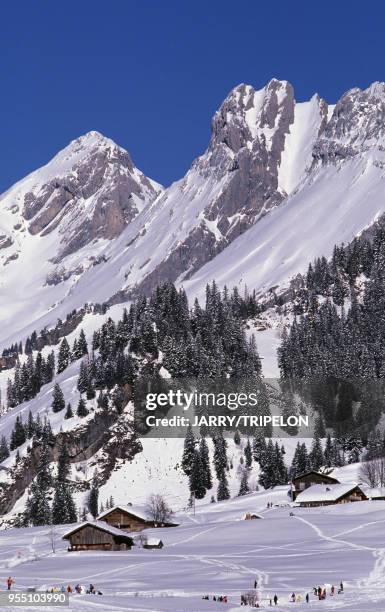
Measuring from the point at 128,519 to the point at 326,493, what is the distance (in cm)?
2696

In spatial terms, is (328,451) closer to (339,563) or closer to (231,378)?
(231,378)

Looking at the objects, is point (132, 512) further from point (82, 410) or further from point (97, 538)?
point (82, 410)

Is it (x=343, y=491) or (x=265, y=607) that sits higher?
(x=343, y=491)

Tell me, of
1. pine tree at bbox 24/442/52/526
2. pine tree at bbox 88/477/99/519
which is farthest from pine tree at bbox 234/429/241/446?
pine tree at bbox 24/442/52/526

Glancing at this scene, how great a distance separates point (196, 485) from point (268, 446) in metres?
13.6

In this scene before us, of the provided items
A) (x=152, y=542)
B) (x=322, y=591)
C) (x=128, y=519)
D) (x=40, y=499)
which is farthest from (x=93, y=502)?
(x=322, y=591)

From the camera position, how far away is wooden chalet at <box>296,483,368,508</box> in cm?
12900

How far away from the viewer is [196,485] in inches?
6181

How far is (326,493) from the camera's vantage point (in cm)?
13088

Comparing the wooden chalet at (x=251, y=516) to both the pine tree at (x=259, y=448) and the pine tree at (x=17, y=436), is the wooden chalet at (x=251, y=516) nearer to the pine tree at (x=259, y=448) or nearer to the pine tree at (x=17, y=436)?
the pine tree at (x=259, y=448)

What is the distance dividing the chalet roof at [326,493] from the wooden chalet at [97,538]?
3169 cm

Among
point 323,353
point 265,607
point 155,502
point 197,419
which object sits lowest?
point 265,607

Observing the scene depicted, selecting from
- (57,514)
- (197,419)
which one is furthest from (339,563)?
(197,419)

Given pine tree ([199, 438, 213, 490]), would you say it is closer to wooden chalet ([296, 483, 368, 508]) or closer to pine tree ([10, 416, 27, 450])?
wooden chalet ([296, 483, 368, 508])
